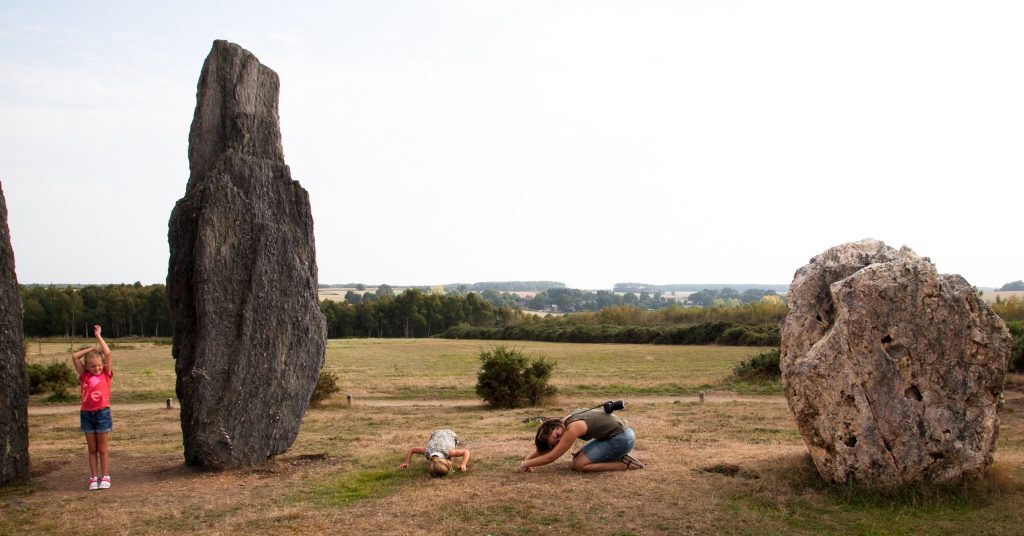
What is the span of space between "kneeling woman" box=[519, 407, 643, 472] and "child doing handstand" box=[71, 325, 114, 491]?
624 cm

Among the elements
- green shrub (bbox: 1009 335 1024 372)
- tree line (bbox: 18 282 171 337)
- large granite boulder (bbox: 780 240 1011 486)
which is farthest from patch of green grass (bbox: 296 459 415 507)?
tree line (bbox: 18 282 171 337)

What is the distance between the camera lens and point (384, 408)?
23547 millimetres

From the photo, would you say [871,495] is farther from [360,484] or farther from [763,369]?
[763,369]

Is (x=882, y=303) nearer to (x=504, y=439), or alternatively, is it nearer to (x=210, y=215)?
(x=504, y=439)

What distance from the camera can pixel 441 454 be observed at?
11773 mm

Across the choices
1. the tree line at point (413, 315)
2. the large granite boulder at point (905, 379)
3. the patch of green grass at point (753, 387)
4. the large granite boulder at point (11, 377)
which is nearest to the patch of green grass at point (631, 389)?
the patch of green grass at point (753, 387)

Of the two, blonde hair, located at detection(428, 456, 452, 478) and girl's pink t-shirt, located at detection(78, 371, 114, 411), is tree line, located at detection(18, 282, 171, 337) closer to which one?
girl's pink t-shirt, located at detection(78, 371, 114, 411)

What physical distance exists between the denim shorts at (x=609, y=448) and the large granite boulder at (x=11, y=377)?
8700 millimetres

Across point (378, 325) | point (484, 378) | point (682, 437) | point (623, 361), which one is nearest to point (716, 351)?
point (623, 361)

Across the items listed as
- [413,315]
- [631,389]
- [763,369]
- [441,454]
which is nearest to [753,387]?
[763,369]

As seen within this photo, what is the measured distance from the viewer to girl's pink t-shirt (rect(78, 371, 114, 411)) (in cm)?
1120

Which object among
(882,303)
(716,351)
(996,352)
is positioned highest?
(882,303)

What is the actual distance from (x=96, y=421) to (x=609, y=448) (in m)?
7.60

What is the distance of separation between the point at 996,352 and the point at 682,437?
21.2 ft
